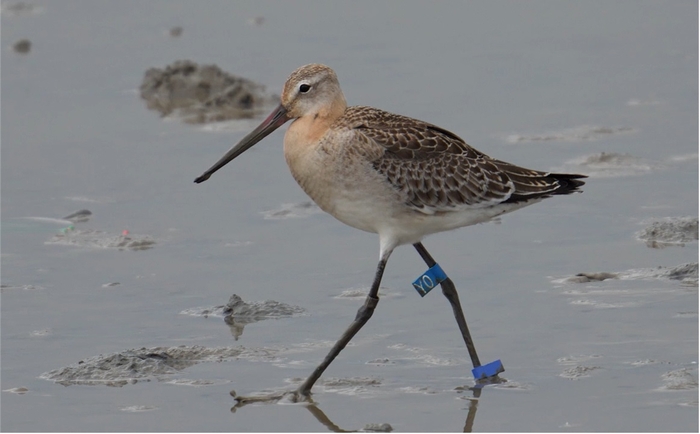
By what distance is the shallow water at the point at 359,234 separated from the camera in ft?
27.1

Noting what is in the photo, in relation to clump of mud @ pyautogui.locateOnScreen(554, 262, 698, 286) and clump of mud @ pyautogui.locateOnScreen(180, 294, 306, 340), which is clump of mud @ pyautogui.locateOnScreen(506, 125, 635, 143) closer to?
clump of mud @ pyautogui.locateOnScreen(554, 262, 698, 286)

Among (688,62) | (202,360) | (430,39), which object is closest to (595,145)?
(688,62)

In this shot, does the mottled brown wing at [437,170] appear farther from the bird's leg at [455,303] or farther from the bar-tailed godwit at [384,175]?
the bird's leg at [455,303]

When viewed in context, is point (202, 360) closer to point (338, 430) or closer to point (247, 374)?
point (247, 374)

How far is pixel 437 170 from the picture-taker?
880 cm

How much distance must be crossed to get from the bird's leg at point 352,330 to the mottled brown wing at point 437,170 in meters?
0.46

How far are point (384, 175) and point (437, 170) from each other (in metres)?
0.40

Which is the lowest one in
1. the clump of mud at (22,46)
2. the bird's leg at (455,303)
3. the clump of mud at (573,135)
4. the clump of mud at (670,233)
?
the bird's leg at (455,303)

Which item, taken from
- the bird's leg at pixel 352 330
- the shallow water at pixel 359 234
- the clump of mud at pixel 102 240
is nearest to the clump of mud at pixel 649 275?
the shallow water at pixel 359 234

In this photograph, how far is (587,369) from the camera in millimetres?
8477

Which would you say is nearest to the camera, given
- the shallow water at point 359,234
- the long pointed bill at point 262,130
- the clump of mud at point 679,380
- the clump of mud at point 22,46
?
the clump of mud at point 679,380

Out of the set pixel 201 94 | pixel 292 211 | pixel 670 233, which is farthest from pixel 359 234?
pixel 201 94

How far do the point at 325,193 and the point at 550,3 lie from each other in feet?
31.2

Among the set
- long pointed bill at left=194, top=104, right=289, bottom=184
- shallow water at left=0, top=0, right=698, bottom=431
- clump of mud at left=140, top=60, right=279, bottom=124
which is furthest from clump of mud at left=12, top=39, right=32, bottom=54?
long pointed bill at left=194, top=104, right=289, bottom=184
